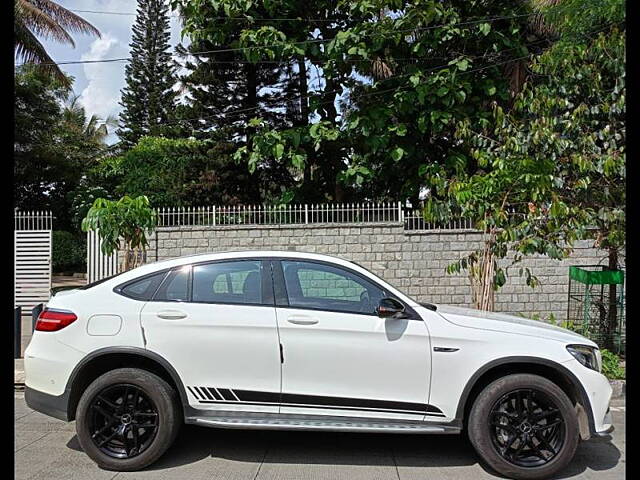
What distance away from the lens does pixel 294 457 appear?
15.4 feet

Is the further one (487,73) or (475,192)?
(487,73)

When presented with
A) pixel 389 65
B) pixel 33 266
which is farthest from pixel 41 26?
pixel 389 65

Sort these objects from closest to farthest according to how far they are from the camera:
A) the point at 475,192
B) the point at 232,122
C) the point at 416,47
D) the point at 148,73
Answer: the point at 475,192, the point at 416,47, the point at 232,122, the point at 148,73

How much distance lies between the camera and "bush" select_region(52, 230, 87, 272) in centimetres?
2131

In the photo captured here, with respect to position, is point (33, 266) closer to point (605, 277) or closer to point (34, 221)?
point (34, 221)

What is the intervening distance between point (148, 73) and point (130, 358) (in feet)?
107

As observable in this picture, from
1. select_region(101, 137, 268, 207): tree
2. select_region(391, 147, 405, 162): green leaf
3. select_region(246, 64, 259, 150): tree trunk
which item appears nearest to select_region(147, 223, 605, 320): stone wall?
select_region(391, 147, 405, 162): green leaf

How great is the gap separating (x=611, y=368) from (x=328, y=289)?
464 cm

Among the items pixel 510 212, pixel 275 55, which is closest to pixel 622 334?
pixel 510 212

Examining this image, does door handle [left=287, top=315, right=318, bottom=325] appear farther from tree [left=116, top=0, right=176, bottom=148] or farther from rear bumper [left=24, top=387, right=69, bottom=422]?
tree [left=116, top=0, right=176, bottom=148]

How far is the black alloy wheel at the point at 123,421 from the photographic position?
14.7ft

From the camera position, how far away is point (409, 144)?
14078 millimetres

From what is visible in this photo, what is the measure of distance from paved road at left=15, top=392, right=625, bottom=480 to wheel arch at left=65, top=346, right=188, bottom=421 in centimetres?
51

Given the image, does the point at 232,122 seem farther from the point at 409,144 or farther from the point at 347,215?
the point at 347,215
